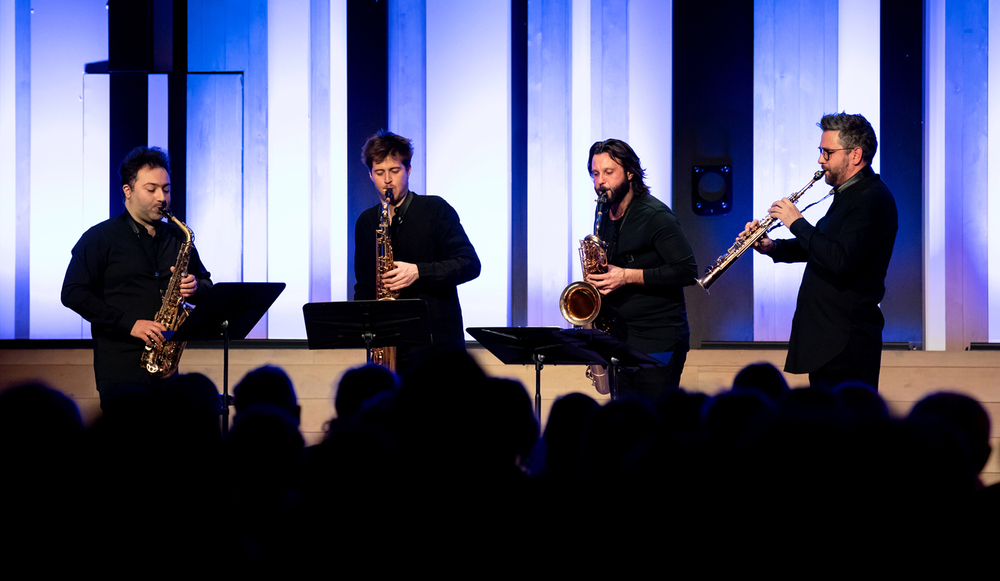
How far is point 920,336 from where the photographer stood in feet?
17.1

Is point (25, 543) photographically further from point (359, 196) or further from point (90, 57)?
point (90, 57)

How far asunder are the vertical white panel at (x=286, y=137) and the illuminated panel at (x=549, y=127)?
1516 millimetres

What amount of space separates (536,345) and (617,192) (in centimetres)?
85

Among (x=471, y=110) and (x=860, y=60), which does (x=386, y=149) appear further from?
(x=860, y=60)

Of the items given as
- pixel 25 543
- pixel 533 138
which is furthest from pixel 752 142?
pixel 25 543

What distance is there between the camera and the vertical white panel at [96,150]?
5348 mm

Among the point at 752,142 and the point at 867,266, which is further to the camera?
the point at 752,142

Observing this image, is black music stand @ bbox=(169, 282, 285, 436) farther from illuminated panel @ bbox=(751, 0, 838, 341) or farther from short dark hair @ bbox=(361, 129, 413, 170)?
illuminated panel @ bbox=(751, 0, 838, 341)

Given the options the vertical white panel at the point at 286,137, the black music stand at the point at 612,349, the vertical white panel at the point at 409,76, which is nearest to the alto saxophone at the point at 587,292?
the black music stand at the point at 612,349

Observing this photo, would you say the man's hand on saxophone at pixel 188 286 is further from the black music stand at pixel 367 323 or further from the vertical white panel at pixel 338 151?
the vertical white panel at pixel 338 151

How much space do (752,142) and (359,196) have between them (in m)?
2.64

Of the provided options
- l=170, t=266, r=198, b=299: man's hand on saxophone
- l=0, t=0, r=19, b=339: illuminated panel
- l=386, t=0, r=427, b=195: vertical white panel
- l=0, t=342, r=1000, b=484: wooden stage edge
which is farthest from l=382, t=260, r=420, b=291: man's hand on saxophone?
l=0, t=0, r=19, b=339: illuminated panel

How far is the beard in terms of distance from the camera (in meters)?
3.46

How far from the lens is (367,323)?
321 centimetres
